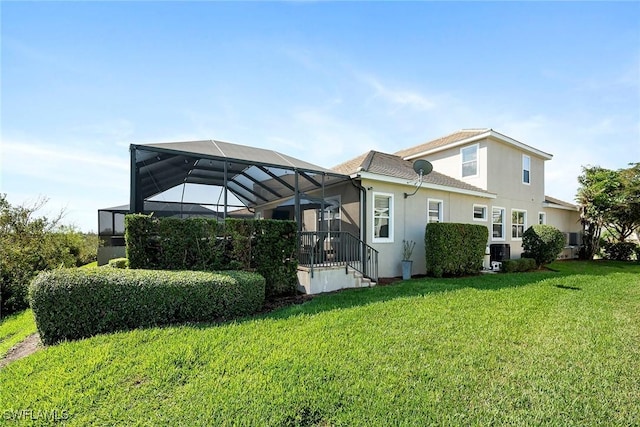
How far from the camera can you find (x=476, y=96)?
9.66 metres

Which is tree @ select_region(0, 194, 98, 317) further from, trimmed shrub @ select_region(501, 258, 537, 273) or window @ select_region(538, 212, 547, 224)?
window @ select_region(538, 212, 547, 224)

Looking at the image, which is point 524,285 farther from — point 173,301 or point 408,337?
point 173,301

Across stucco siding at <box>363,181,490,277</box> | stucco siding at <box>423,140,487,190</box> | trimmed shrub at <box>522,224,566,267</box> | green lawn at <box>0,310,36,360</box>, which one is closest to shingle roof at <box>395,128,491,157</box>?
stucco siding at <box>423,140,487,190</box>

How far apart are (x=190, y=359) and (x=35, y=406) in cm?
137

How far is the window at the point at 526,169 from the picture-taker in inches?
588

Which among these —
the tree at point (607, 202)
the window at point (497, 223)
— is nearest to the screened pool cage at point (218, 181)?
the window at point (497, 223)

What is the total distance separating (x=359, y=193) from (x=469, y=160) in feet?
25.2

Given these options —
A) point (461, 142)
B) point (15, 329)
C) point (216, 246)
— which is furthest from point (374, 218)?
point (15, 329)

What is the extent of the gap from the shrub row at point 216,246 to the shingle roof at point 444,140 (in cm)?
1076

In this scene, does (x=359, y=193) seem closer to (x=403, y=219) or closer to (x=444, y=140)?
(x=403, y=219)

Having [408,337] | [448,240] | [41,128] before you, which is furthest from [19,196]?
[448,240]

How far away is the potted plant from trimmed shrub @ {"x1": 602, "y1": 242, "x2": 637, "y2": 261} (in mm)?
17120

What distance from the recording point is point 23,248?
8.81 m

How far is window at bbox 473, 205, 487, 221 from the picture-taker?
41.4 ft
